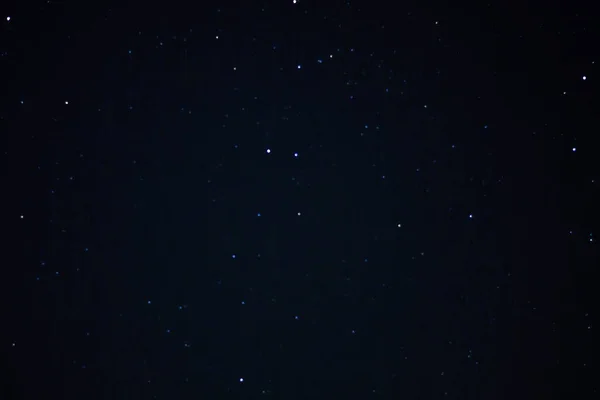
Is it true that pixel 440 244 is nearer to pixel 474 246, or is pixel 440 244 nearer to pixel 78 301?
pixel 474 246

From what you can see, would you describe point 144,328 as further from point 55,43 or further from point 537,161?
point 537,161

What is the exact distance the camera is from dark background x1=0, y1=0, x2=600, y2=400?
0.48 m

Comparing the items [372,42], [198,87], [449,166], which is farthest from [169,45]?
[449,166]

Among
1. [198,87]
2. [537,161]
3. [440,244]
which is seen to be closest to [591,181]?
[537,161]

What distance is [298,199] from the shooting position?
1.64ft

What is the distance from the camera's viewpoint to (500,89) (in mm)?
479

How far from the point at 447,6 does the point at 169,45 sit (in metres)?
0.28

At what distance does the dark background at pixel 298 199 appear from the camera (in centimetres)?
48

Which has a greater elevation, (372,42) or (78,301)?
(372,42)

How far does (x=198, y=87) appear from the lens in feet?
1.59

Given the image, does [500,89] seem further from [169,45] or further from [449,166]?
[169,45]

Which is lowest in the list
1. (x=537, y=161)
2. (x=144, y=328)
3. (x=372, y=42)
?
(x=144, y=328)

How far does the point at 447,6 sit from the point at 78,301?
50 cm

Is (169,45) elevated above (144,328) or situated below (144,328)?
above
